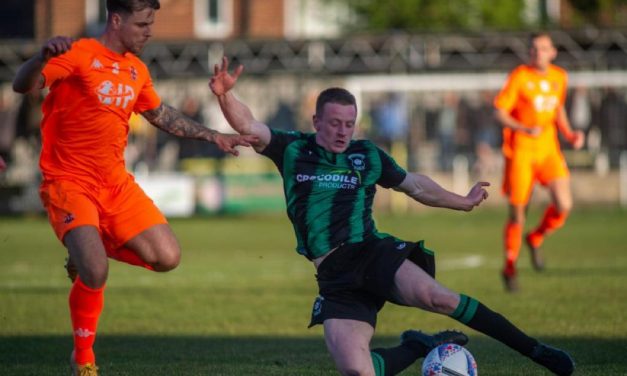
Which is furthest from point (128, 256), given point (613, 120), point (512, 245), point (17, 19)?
point (17, 19)

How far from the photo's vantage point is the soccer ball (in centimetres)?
750

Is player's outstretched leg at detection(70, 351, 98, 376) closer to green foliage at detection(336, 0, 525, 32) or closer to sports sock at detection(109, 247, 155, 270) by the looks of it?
sports sock at detection(109, 247, 155, 270)

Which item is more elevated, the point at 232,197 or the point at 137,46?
the point at 137,46

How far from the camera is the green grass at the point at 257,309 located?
930cm

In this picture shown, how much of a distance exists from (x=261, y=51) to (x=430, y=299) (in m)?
27.3

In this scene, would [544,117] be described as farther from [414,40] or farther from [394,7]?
[394,7]

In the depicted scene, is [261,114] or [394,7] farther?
[394,7]

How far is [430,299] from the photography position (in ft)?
24.8

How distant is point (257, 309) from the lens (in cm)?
1291

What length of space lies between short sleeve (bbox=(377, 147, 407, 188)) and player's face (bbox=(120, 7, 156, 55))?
1.75 m

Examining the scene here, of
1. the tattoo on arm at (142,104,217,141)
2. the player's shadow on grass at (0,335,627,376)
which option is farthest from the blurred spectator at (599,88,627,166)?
the tattoo on arm at (142,104,217,141)

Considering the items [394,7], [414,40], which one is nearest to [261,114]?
[414,40]

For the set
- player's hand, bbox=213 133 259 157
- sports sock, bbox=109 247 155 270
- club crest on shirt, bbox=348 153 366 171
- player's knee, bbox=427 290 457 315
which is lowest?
player's knee, bbox=427 290 457 315

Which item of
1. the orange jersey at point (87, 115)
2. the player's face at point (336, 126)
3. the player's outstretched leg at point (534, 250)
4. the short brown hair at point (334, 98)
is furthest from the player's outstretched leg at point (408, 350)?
the player's outstretched leg at point (534, 250)
